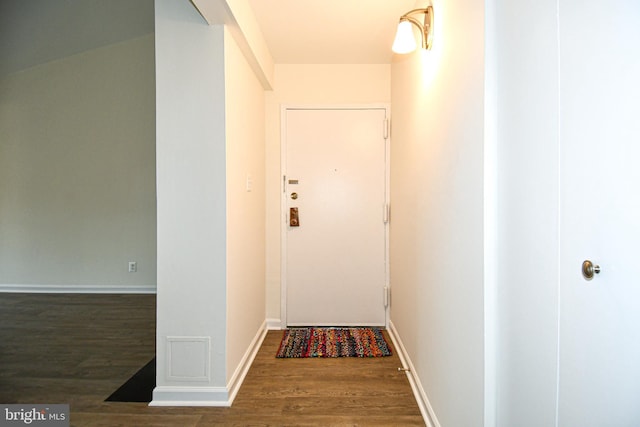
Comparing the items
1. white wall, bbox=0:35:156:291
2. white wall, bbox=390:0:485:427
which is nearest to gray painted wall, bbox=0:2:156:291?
white wall, bbox=0:35:156:291

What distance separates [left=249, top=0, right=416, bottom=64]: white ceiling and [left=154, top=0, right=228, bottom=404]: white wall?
24.1 inches

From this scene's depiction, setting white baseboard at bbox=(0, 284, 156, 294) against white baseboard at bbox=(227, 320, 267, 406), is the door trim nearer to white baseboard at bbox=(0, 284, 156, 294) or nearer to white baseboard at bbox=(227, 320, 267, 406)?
white baseboard at bbox=(227, 320, 267, 406)

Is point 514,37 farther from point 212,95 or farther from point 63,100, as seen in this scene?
point 63,100

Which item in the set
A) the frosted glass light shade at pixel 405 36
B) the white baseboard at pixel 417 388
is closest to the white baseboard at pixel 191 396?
the white baseboard at pixel 417 388

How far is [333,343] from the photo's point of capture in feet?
8.79

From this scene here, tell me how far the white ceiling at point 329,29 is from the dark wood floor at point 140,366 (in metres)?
2.42

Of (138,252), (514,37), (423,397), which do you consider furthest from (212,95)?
(138,252)

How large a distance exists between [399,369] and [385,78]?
95.7 inches

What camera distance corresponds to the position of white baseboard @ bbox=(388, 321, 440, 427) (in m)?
1.65

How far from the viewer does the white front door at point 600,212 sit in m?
0.67

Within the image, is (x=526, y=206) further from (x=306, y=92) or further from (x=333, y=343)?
(x=306, y=92)

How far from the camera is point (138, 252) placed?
158 inches

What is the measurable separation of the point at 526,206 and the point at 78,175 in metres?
4.68

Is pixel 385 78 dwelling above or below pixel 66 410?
above
